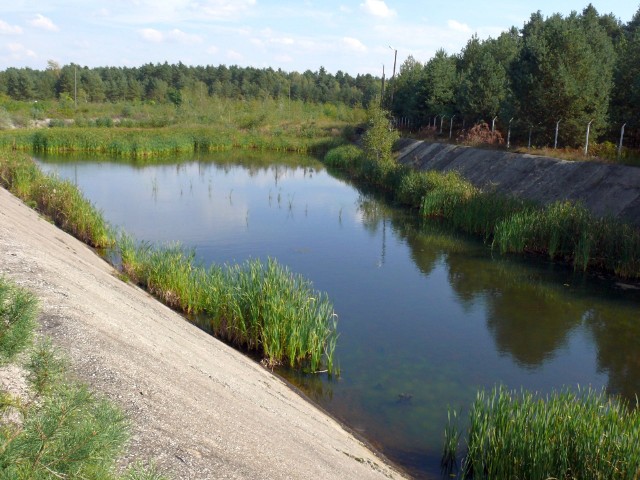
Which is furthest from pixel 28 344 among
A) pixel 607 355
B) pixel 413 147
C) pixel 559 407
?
pixel 413 147

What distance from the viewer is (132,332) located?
24.1ft

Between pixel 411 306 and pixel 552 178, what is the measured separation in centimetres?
1085

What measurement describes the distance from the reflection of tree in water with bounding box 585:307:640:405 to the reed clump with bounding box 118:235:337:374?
4777 millimetres

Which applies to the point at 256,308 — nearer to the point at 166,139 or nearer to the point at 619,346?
the point at 619,346

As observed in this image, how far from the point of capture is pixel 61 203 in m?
16.5

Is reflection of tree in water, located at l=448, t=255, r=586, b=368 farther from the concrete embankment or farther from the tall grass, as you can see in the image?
the tall grass

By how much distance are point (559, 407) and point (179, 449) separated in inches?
154

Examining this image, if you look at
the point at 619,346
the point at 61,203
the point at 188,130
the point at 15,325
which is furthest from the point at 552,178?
the point at 188,130

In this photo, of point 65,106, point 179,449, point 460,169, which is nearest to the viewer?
point 179,449

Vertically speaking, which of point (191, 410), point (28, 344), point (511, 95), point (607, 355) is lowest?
point (607, 355)

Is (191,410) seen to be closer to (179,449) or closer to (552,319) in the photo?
(179,449)

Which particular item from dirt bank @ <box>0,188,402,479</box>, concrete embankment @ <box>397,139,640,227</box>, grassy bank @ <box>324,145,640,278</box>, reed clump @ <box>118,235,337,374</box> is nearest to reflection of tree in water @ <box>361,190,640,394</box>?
grassy bank @ <box>324,145,640,278</box>

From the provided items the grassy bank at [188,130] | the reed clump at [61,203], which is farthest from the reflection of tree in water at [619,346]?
the grassy bank at [188,130]

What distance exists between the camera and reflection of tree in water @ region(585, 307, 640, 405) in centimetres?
980
